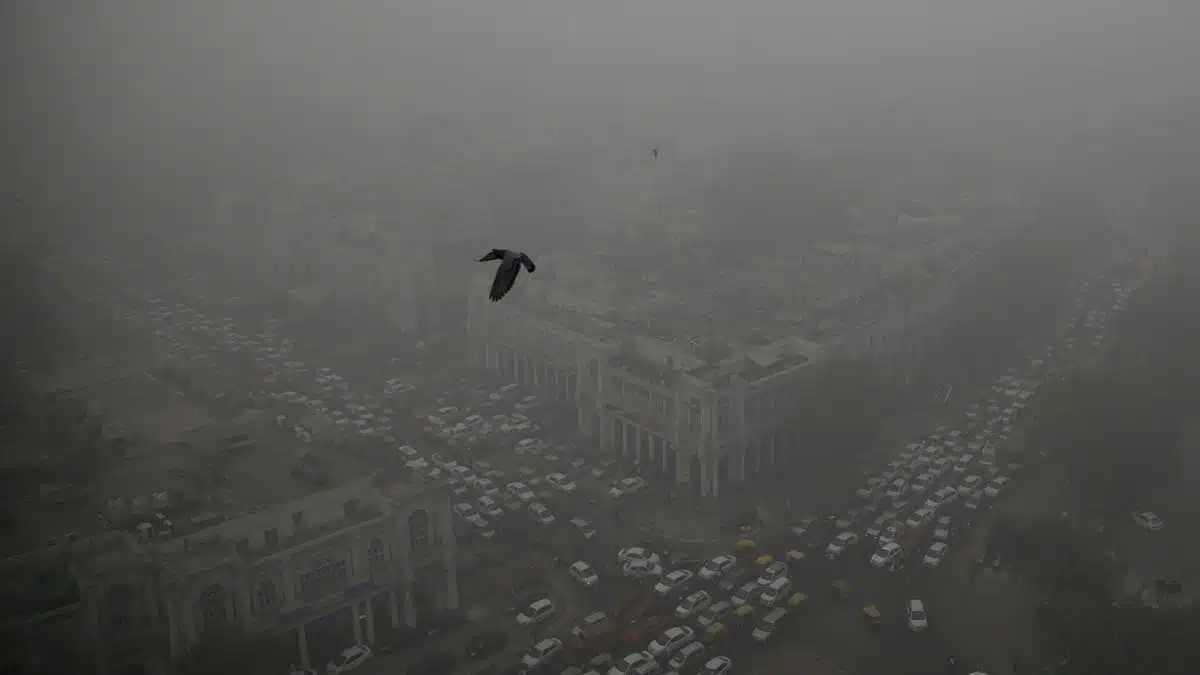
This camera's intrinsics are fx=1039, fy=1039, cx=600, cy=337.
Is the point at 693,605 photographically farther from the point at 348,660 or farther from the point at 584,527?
the point at 348,660

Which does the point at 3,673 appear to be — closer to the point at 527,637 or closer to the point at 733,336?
the point at 527,637

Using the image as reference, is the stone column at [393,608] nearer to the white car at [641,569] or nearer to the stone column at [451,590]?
the stone column at [451,590]

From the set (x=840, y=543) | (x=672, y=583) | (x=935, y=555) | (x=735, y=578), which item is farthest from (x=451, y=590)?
(x=935, y=555)

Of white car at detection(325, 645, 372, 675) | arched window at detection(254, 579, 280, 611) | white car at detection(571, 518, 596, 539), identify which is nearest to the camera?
arched window at detection(254, 579, 280, 611)

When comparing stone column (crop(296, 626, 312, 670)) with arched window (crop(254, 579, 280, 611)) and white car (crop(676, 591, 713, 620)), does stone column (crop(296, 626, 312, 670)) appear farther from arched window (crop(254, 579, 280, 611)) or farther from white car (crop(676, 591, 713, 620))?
white car (crop(676, 591, 713, 620))

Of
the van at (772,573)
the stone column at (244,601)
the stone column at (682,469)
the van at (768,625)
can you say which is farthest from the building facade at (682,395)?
the stone column at (244,601)

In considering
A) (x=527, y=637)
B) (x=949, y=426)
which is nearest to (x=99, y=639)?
(x=527, y=637)

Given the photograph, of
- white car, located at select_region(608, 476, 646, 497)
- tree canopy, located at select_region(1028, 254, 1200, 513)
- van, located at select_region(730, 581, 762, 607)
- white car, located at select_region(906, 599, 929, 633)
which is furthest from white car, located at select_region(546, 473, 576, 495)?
tree canopy, located at select_region(1028, 254, 1200, 513)
